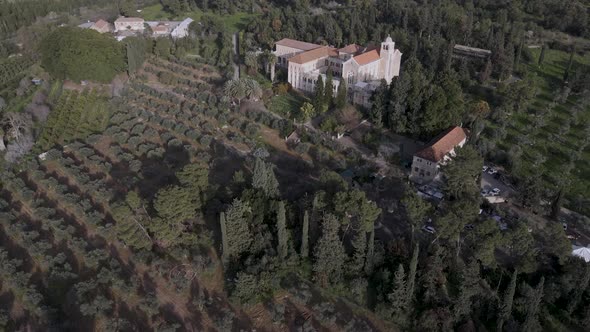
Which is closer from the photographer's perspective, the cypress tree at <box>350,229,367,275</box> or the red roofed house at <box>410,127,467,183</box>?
the cypress tree at <box>350,229,367,275</box>

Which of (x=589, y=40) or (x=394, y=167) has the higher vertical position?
(x=589, y=40)

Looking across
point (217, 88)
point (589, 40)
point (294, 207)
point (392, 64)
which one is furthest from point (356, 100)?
point (589, 40)

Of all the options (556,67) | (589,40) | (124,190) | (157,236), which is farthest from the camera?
(589,40)

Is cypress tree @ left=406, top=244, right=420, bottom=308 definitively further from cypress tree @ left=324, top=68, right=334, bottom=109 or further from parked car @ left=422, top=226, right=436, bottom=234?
cypress tree @ left=324, top=68, right=334, bottom=109

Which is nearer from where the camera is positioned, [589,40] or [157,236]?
[157,236]

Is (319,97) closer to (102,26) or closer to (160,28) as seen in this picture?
(160,28)

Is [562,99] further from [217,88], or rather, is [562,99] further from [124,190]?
[124,190]

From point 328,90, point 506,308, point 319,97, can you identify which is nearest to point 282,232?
point 506,308

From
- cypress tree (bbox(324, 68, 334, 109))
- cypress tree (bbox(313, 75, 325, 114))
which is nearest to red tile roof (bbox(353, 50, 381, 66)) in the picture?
cypress tree (bbox(324, 68, 334, 109))

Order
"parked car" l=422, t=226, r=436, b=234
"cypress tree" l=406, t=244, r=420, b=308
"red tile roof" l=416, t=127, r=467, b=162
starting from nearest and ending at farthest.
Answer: "cypress tree" l=406, t=244, r=420, b=308 → "parked car" l=422, t=226, r=436, b=234 → "red tile roof" l=416, t=127, r=467, b=162
